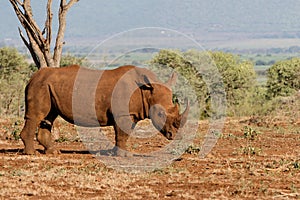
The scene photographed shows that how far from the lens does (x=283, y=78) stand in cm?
4884

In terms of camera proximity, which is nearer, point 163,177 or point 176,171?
point 163,177

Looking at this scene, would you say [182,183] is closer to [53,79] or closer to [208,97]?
[53,79]

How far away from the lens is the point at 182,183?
1238 centimetres

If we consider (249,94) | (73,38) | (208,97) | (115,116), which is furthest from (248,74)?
(73,38)

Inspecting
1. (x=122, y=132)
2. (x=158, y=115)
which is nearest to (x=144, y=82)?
(x=158, y=115)

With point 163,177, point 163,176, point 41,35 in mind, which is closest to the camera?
point 163,177

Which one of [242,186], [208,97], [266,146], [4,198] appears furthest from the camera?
[208,97]

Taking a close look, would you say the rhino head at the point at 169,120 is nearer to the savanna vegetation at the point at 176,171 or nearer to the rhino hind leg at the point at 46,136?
→ the savanna vegetation at the point at 176,171

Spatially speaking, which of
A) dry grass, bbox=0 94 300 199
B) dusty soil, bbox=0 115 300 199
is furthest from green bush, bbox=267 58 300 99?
dry grass, bbox=0 94 300 199

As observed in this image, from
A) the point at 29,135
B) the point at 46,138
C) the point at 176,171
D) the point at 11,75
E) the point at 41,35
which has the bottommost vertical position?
the point at 11,75

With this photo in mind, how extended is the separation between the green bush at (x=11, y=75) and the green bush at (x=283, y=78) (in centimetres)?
1665

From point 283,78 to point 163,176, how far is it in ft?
121

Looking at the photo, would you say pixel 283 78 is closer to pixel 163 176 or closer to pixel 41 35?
pixel 41 35

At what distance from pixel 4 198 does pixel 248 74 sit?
4304 cm
